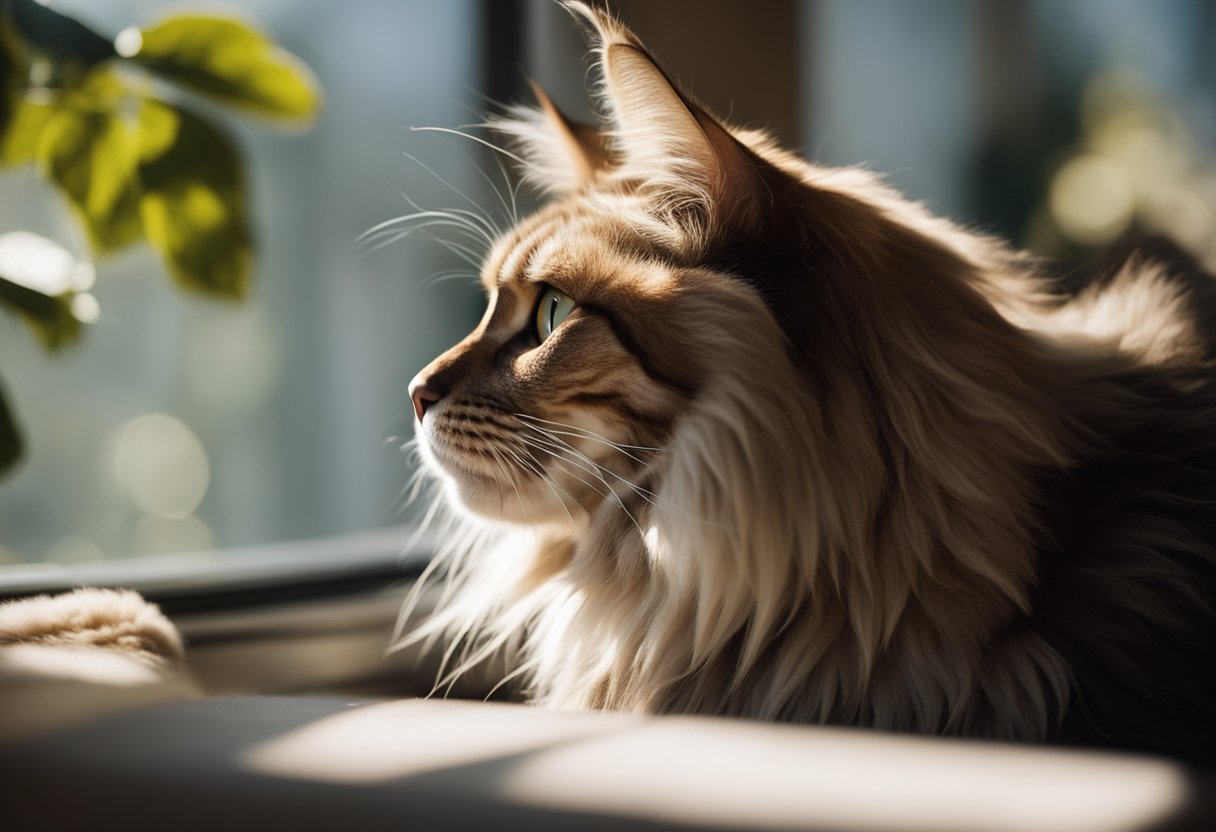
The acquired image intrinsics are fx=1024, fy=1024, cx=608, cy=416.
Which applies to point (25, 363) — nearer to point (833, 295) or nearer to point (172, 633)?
point (172, 633)

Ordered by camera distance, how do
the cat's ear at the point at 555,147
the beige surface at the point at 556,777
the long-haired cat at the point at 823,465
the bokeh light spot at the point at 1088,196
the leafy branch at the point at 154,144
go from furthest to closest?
the bokeh light spot at the point at 1088,196 < the cat's ear at the point at 555,147 < the leafy branch at the point at 154,144 < the long-haired cat at the point at 823,465 < the beige surface at the point at 556,777

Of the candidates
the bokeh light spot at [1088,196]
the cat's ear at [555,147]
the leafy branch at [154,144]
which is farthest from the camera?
the bokeh light spot at [1088,196]

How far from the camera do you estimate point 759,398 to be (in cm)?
93

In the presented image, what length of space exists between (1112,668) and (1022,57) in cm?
346

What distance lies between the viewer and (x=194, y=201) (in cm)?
119

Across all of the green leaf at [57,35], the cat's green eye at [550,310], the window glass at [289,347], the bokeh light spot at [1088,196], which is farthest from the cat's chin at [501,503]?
the bokeh light spot at [1088,196]

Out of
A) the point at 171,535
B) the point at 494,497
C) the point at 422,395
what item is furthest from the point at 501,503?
the point at 171,535

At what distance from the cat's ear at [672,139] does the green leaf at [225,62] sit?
383 mm

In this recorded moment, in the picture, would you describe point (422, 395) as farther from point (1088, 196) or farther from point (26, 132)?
point (1088, 196)

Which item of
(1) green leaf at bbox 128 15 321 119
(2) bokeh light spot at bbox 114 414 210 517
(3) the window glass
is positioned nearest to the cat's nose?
(1) green leaf at bbox 128 15 321 119

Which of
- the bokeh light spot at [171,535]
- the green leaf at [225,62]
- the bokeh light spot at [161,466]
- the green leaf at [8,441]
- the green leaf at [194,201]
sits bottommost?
the bokeh light spot at [171,535]

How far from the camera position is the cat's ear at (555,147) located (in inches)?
50.9

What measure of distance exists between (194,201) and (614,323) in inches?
21.4

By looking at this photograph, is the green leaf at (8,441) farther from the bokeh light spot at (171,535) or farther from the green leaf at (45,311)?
the bokeh light spot at (171,535)
